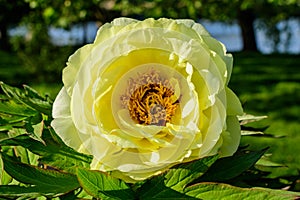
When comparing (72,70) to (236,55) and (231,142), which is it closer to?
(231,142)

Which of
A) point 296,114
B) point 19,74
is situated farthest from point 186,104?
point 19,74

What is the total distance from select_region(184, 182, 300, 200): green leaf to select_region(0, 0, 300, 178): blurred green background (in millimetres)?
1561

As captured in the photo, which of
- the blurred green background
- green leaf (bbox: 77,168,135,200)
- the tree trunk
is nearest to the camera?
green leaf (bbox: 77,168,135,200)

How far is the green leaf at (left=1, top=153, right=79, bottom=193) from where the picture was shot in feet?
2.27

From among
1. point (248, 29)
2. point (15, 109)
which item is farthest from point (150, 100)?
point (248, 29)

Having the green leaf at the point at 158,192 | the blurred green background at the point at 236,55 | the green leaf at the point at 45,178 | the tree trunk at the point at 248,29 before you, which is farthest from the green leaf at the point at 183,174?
the tree trunk at the point at 248,29

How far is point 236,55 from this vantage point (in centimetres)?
1085

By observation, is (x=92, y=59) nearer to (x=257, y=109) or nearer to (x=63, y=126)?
(x=63, y=126)

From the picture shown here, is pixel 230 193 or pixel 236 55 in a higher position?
pixel 230 193

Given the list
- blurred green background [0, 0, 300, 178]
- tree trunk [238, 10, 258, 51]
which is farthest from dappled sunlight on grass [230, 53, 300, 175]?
tree trunk [238, 10, 258, 51]

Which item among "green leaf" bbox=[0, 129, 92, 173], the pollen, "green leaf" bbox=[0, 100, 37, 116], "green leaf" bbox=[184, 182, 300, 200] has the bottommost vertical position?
"green leaf" bbox=[184, 182, 300, 200]

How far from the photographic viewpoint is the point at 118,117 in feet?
2.28

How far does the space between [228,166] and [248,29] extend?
1308 centimetres

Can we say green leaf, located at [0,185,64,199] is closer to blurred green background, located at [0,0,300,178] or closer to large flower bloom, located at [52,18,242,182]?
large flower bloom, located at [52,18,242,182]
